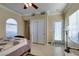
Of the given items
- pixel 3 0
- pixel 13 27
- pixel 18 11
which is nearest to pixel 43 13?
pixel 18 11

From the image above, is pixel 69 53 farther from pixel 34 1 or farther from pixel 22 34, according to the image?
pixel 34 1

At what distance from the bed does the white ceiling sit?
61 centimetres

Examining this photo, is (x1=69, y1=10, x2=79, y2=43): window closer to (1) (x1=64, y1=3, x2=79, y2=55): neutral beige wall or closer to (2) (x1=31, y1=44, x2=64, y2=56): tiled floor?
(1) (x1=64, y1=3, x2=79, y2=55): neutral beige wall

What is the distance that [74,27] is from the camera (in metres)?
2.28

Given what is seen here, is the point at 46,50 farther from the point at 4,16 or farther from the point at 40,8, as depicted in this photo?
the point at 4,16

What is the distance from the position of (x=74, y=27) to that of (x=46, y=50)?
759mm

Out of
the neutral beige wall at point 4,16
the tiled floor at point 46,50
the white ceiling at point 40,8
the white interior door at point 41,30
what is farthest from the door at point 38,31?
the neutral beige wall at point 4,16

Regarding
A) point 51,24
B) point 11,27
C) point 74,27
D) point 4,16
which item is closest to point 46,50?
point 51,24

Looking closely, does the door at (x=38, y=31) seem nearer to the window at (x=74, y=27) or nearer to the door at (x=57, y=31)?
the door at (x=57, y=31)

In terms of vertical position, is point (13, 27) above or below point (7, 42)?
above

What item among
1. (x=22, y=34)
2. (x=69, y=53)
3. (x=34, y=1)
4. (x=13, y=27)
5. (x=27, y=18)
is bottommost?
(x=69, y=53)

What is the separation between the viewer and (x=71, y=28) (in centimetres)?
232

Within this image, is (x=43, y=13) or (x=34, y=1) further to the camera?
(x=43, y=13)

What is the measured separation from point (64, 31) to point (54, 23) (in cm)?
28
